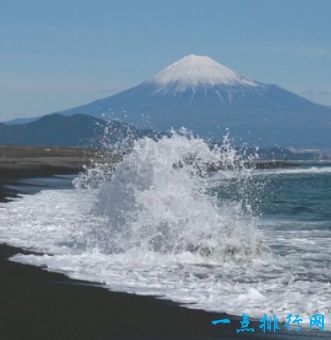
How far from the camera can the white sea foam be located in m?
13.9

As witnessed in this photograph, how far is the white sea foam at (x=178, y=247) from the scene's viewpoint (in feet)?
45.4

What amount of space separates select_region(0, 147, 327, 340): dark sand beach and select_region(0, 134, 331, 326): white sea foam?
75 cm

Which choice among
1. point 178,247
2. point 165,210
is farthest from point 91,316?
point 165,210

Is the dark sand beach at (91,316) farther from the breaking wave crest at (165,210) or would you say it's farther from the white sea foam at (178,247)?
the breaking wave crest at (165,210)

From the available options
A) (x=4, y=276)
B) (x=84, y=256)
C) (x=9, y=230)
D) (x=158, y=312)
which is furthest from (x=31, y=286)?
(x=9, y=230)

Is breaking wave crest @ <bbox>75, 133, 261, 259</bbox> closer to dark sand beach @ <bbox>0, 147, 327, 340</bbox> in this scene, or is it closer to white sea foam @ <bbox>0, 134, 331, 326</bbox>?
white sea foam @ <bbox>0, 134, 331, 326</bbox>

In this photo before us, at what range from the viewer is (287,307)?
12672 millimetres

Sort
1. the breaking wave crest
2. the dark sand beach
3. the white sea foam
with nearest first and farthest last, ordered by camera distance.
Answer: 1. the dark sand beach
2. the white sea foam
3. the breaking wave crest

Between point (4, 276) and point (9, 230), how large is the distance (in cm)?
849

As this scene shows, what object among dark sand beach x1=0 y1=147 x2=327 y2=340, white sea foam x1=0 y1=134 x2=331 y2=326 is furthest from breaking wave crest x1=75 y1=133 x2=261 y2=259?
dark sand beach x1=0 y1=147 x2=327 y2=340

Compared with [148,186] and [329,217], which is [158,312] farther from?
[329,217]

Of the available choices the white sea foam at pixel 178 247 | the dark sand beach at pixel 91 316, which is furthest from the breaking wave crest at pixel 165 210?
the dark sand beach at pixel 91 316

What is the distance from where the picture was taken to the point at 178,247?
1845 cm

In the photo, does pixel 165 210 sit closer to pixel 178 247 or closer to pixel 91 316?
pixel 178 247
